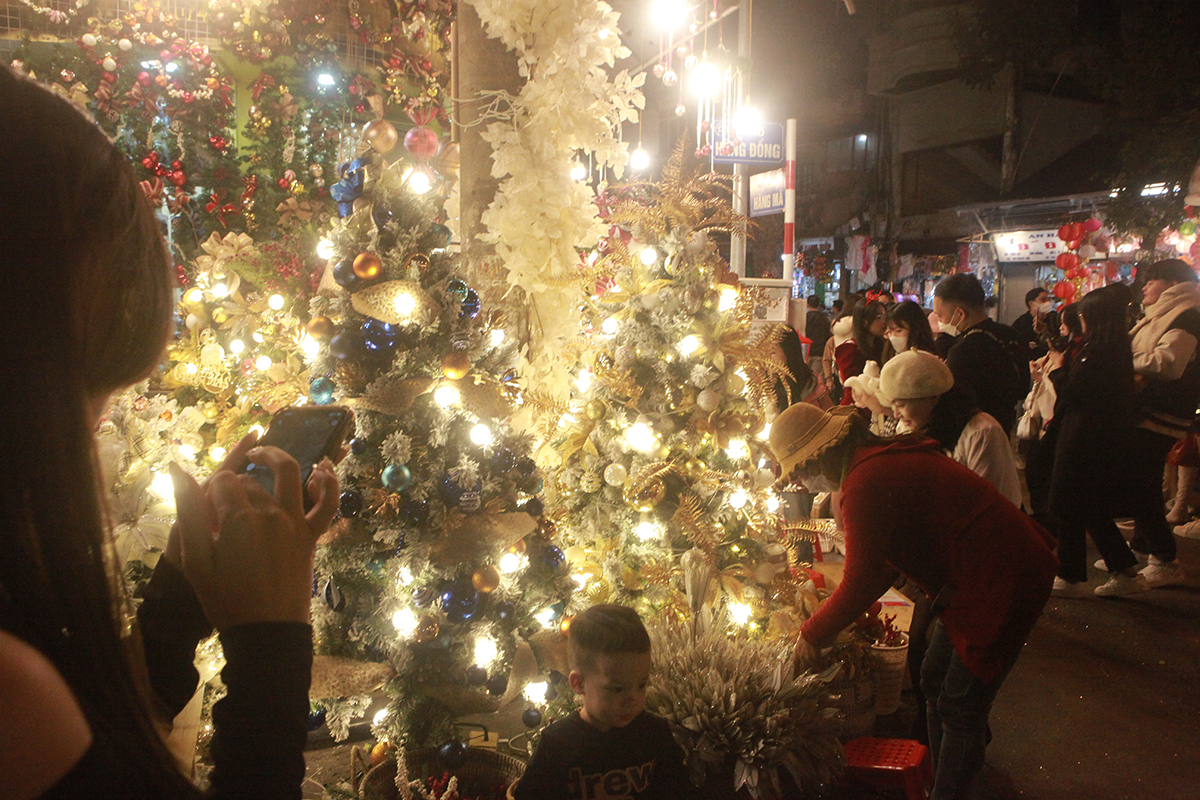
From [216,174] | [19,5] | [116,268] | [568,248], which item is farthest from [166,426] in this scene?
[19,5]

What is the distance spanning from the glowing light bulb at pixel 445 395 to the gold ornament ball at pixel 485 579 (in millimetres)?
581

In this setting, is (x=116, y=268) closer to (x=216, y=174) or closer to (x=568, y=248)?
(x=568, y=248)

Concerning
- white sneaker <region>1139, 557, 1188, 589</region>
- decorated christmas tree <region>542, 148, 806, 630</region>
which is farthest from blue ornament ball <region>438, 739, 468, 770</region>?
white sneaker <region>1139, 557, 1188, 589</region>

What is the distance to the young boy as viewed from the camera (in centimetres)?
189

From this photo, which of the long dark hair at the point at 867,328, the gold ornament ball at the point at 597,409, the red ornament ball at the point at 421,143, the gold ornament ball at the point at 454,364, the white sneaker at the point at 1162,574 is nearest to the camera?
the gold ornament ball at the point at 454,364

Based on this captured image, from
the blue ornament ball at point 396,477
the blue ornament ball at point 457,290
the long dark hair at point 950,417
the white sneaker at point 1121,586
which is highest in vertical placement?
the blue ornament ball at point 457,290

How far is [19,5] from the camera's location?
236 inches

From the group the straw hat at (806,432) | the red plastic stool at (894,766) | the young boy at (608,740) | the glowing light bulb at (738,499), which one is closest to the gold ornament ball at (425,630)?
the young boy at (608,740)

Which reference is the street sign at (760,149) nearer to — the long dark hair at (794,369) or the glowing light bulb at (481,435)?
the long dark hair at (794,369)

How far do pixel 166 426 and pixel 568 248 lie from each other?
194 centimetres

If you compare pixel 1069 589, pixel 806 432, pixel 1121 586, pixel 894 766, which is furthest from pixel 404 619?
pixel 1121 586

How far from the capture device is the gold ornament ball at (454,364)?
2.48m

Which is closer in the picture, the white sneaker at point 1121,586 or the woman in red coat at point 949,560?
the woman in red coat at point 949,560

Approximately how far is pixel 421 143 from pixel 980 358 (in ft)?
9.78
